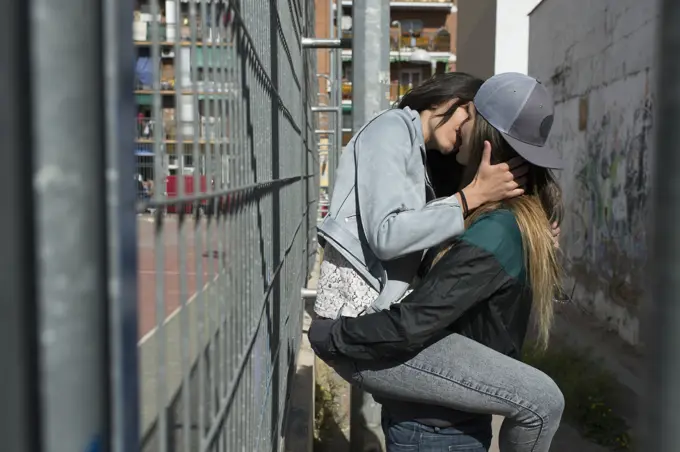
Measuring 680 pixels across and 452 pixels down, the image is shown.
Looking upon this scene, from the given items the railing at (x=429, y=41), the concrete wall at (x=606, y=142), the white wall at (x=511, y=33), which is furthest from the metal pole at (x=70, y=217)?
the railing at (x=429, y=41)

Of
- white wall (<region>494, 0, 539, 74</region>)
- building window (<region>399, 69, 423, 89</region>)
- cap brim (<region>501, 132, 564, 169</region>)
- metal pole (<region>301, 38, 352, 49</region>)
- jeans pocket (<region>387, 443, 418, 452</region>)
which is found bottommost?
jeans pocket (<region>387, 443, 418, 452</region>)

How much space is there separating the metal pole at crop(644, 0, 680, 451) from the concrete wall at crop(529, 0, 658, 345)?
19.2 ft

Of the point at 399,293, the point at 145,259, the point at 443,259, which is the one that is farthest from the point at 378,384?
the point at 145,259

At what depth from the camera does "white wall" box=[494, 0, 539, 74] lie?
54.5 ft

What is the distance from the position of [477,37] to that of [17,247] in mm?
19956

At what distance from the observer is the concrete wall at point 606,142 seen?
7035 millimetres

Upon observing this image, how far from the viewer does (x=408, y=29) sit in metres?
48.3

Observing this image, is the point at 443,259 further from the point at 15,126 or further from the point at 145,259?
the point at 15,126

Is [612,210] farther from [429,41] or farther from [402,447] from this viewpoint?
[429,41]

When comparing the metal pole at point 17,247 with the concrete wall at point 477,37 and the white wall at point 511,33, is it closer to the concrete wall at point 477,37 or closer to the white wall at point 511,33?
the white wall at point 511,33

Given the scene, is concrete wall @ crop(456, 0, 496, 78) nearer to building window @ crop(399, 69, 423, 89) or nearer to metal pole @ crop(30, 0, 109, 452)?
metal pole @ crop(30, 0, 109, 452)

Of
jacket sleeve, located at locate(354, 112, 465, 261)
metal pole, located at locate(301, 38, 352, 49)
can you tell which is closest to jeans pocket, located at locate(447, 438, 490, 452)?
jacket sleeve, located at locate(354, 112, 465, 261)

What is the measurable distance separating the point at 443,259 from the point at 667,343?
150 cm

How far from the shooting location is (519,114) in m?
2.02
